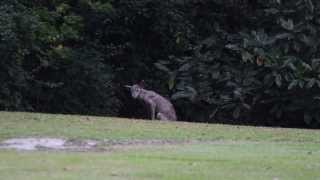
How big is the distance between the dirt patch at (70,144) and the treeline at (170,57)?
355 inches

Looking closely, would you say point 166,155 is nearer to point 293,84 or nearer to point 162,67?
point 293,84

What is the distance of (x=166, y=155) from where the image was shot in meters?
12.3

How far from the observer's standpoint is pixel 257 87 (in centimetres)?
2441

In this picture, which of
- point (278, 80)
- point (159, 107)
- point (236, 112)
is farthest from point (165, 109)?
point (278, 80)

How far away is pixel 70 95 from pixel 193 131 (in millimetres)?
9826

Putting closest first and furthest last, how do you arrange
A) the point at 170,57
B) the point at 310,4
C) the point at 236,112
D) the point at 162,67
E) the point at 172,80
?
the point at 310,4, the point at 236,112, the point at 172,80, the point at 162,67, the point at 170,57

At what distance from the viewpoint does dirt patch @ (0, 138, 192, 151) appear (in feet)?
43.0

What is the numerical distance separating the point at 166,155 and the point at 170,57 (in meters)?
14.6

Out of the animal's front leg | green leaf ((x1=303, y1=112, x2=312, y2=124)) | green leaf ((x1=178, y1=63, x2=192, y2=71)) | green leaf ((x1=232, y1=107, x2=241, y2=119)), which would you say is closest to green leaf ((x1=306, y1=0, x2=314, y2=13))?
green leaf ((x1=303, y1=112, x2=312, y2=124))

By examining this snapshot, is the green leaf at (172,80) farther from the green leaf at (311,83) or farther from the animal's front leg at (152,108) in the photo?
the green leaf at (311,83)

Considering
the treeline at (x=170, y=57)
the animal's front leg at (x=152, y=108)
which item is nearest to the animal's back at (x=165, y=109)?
the animal's front leg at (x=152, y=108)

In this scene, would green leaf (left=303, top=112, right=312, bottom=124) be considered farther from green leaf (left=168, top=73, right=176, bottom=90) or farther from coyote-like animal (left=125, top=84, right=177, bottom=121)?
green leaf (left=168, top=73, right=176, bottom=90)

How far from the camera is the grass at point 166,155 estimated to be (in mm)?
10445

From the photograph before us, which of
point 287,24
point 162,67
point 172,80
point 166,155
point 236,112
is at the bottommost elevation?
point 236,112
